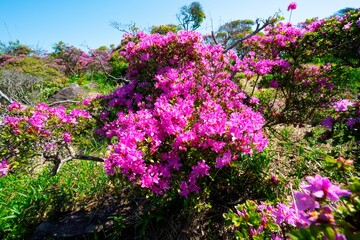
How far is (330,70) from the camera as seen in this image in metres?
3.96

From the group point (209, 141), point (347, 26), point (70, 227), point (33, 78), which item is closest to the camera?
point (209, 141)

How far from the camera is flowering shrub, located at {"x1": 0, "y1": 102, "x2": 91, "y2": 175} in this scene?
2.39 metres

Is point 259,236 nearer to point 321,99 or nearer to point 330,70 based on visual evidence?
point 321,99

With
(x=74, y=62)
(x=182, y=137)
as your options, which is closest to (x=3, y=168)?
(x=182, y=137)

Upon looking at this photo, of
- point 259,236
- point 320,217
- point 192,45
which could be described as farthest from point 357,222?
point 192,45

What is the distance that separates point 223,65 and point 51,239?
9.96 ft

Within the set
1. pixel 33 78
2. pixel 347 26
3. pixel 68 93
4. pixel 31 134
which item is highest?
pixel 33 78

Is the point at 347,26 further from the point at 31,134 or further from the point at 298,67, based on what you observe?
the point at 31,134

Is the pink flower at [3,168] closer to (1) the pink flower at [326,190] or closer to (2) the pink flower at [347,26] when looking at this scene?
(1) the pink flower at [326,190]

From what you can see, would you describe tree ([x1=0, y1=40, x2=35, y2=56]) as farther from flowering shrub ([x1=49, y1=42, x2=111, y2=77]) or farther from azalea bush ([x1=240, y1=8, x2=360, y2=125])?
azalea bush ([x1=240, y1=8, x2=360, y2=125])

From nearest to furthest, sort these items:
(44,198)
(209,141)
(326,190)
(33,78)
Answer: (326,190), (209,141), (44,198), (33,78)

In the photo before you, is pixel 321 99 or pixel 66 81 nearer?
pixel 321 99

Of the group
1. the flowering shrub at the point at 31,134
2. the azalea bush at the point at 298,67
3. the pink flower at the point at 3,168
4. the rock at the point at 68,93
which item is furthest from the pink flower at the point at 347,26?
the rock at the point at 68,93

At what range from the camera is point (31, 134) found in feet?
7.89
